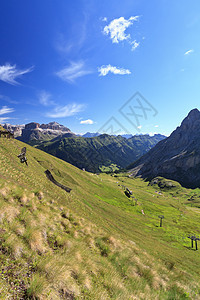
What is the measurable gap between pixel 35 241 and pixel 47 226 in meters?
3.50

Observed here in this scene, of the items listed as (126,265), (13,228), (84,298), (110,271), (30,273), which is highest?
(13,228)

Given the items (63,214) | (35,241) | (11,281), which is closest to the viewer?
(11,281)

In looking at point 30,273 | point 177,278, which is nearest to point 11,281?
point 30,273

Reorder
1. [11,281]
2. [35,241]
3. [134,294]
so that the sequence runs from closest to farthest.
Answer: [11,281]
[134,294]
[35,241]

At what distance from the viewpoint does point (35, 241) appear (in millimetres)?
10031

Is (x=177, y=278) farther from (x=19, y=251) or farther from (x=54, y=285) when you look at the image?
(x=19, y=251)

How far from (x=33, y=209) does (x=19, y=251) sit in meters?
7.03

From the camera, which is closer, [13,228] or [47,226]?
[13,228]

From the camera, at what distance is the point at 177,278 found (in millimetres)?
13539

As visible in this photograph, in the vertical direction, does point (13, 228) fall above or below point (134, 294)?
above

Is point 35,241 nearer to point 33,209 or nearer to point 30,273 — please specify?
point 30,273

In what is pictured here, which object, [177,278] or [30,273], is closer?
[30,273]

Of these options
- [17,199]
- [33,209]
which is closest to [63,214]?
[33,209]

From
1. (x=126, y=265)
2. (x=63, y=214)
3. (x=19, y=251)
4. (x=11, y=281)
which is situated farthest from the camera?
(x=63, y=214)
